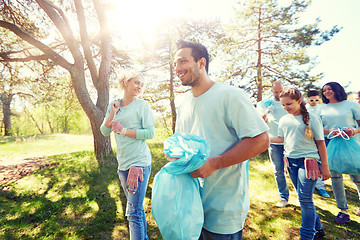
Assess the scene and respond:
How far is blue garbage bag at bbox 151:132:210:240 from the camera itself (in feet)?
3.58

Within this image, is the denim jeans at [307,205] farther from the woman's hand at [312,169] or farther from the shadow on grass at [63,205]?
the shadow on grass at [63,205]

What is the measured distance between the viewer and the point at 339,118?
339 centimetres

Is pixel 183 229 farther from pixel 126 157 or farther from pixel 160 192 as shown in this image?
pixel 126 157

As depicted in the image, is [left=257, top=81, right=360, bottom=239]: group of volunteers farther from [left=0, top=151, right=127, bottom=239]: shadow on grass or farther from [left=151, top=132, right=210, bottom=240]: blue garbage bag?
[left=0, top=151, right=127, bottom=239]: shadow on grass

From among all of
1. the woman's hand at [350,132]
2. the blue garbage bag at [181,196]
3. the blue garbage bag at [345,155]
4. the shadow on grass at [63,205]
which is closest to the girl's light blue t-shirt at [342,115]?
the woman's hand at [350,132]

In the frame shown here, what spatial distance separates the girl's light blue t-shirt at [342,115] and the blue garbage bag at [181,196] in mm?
3621

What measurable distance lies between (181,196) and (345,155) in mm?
3318

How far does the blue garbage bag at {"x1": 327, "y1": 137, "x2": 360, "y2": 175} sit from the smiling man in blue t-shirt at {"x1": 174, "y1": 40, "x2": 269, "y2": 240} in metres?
2.68

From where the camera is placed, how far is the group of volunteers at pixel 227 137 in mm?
1238

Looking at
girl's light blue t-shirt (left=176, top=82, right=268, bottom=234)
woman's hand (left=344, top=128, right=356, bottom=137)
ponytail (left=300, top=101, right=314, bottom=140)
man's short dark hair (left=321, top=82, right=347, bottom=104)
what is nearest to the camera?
girl's light blue t-shirt (left=176, top=82, right=268, bottom=234)

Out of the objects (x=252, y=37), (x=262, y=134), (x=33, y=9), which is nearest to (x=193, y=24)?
(x=252, y=37)

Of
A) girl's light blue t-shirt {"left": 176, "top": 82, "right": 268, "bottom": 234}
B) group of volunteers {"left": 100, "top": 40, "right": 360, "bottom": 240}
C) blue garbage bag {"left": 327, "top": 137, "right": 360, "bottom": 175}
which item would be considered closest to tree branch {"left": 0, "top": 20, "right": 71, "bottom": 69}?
group of volunteers {"left": 100, "top": 40, "right": 360, "bottom": 240}

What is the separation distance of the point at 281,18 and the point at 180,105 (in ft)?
38.2

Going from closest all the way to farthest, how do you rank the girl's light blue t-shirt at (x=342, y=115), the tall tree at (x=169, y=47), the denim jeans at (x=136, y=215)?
the denim jeans at (x=136, y=215), the girl's light blue t-shirt at (x=342, y=115), the tall tree at (x=169, y=47)
